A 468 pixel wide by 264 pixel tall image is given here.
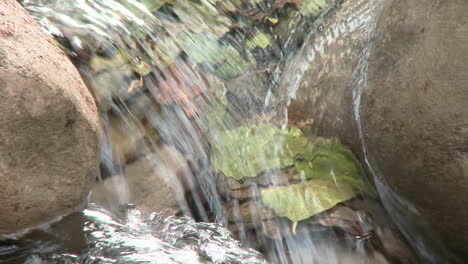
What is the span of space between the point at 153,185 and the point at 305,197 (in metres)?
0.81

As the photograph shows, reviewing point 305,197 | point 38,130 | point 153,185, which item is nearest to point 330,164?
point 305,197

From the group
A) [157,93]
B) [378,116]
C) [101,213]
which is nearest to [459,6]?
[378,116]

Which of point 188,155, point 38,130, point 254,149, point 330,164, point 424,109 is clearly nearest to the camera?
point 38,130

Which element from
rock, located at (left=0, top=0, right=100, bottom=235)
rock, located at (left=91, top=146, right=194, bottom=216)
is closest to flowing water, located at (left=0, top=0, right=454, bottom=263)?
rock, located at (left=91, top=146, right=194, bottom=216)

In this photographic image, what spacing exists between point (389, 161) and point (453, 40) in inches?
25.7

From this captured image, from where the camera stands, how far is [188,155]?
3039 mm

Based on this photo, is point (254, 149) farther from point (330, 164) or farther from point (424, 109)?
point (424, 109)

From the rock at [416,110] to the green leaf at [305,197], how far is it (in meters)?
0.22

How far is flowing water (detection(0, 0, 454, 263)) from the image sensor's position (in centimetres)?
237

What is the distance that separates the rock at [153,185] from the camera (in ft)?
8.89

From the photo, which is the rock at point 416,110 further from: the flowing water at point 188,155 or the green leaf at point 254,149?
the green leaf at point 254,149

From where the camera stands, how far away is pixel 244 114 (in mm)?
3592

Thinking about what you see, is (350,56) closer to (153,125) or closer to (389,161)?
(389,161)

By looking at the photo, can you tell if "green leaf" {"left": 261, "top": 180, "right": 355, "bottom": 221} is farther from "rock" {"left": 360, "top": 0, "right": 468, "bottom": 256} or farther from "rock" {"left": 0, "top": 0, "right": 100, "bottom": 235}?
"rock" {"left": 0, "top": 0, "right": 100, "bottom": 235}
